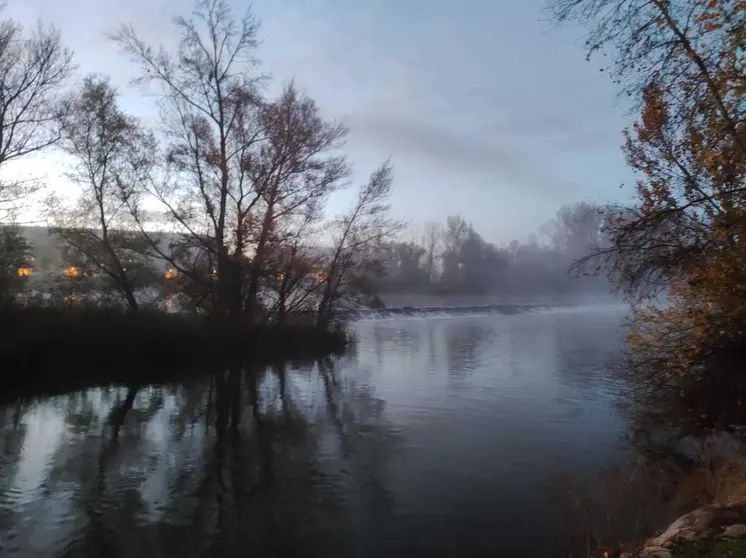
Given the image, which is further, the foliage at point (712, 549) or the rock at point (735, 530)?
the rock at point (735, 530)

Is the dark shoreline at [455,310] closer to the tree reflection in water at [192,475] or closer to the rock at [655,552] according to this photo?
the tree reflection in water at [192,475]

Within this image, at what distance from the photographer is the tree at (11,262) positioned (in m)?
22.7

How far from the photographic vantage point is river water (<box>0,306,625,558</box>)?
7727 millimetres

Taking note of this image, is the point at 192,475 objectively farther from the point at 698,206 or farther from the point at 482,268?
the point at 482,268

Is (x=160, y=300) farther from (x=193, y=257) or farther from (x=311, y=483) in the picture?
(x=311, y=483)

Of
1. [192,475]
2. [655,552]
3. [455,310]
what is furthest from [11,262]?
[455,310]

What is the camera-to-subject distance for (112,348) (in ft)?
75.2

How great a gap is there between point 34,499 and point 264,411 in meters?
7.06

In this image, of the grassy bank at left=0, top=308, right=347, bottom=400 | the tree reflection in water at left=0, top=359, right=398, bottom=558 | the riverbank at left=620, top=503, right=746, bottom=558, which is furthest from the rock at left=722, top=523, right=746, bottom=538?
the grassy bank at left=0, top=308, right=347, bottom=400

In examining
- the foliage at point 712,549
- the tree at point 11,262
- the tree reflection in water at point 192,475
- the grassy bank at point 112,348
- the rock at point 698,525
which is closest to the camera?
the foliage at point 712,549

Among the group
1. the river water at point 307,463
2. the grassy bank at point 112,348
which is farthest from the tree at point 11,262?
the river water at point 307,463

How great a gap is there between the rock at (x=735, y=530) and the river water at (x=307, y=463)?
221cm

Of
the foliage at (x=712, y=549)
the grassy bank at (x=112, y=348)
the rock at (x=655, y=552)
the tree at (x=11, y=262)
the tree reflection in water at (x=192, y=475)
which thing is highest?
the tree at (x=11, y=262)

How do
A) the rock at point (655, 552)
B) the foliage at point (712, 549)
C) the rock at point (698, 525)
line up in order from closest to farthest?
the foliage at point (712, 549), the rock at point (655, 552), the rock at point (698, 525)
